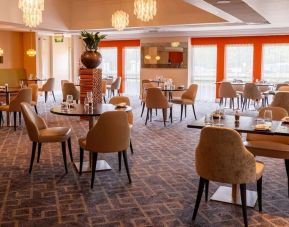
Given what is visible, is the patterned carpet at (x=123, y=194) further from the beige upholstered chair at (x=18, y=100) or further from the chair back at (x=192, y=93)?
the chair back at (x=192, y=93)

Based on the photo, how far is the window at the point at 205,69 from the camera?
1387cm

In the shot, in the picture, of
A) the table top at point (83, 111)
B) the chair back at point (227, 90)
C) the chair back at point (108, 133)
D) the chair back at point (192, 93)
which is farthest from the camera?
the chair back at point (227, 90)

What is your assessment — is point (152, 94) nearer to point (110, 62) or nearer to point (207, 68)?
point (207, 68)

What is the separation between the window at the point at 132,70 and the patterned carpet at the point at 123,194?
982 centimetres

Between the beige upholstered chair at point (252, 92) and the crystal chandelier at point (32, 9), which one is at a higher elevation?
the crystal chandelier at point (32, 9)

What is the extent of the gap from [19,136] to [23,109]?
2651 millimetres

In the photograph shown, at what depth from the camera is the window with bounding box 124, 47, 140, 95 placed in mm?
15797

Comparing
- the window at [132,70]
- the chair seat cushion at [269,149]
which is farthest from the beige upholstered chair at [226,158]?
the window at [132,70]

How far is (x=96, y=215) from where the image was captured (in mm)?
3557

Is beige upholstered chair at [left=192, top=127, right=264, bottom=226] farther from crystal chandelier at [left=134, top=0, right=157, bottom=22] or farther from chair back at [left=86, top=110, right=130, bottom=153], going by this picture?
crystal chandelier at [left=134, top=0, right=157, bottom=22]

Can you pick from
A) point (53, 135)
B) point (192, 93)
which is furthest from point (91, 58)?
point (192, 93)

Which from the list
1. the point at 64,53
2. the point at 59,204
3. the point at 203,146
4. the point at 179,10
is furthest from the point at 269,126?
the point at 64,53

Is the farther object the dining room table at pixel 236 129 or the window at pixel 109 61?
the window at pixel 109 61

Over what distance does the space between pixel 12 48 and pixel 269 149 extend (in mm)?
12888
